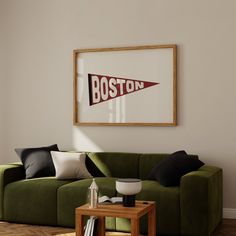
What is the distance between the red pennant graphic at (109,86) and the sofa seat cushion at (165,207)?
61.8 inches

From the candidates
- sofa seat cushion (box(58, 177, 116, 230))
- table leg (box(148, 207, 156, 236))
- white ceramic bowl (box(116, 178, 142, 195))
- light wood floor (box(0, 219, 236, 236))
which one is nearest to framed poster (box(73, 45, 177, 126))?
sofa seat cushion (box(58, 177, 116, 230))

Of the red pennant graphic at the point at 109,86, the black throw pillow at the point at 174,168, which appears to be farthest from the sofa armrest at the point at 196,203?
the red pennant graphic at the point at 109,86

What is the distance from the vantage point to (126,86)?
608 cm

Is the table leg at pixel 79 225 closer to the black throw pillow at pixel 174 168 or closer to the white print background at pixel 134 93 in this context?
the black throw pillow at pixel 174 168

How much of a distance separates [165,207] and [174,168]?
1.44 feet

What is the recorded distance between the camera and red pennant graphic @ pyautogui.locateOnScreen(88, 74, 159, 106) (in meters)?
6.04

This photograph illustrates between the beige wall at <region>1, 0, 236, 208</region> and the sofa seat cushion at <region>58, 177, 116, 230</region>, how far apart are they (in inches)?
42.1

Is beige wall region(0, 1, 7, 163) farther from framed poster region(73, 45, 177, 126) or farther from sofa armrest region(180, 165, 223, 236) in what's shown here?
sofa armrest region(180, 165, 223, 236)

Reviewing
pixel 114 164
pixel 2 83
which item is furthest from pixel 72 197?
pixel 2 83

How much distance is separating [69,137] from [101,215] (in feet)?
7.94

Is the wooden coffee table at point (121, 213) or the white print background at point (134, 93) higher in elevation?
the white print background at point (134, 93)

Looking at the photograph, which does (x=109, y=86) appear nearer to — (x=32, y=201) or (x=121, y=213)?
(x=32, y=201)

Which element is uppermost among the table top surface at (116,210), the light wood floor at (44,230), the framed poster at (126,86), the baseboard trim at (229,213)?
the framed poster at (126,86)

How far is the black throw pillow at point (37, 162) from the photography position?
18.7 ft
